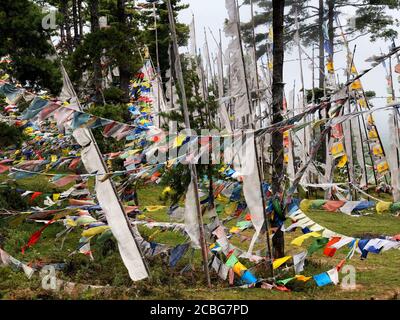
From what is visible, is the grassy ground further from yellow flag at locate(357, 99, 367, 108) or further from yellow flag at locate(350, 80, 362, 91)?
Result: yellow flag at locate(357, 99, 367, 108)

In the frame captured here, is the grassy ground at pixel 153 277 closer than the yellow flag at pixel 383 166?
Yes

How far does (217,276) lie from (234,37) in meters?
3.61

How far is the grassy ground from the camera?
665 cm

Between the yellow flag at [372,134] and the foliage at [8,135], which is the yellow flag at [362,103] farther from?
the foliage at [8,135]

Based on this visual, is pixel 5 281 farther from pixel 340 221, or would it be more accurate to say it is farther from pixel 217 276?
pixel 340 221

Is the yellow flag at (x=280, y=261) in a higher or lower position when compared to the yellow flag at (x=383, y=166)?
higher

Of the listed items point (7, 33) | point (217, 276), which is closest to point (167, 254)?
point (217, 276)

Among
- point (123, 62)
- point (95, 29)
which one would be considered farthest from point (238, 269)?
point (95, 29)

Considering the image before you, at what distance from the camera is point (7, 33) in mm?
11391

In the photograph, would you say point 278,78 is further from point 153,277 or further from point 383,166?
point 383,166

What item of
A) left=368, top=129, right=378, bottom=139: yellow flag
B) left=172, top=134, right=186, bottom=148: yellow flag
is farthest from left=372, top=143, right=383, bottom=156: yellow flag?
left=172, top=134, right=186, bottom=148: yellow flag

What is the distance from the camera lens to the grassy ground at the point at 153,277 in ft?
21.8

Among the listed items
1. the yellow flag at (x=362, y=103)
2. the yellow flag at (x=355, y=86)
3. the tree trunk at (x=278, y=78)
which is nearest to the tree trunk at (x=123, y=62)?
the tree trunk at (x=278, y=78)
